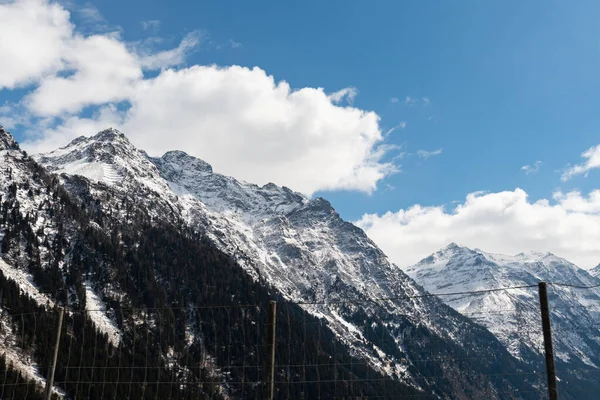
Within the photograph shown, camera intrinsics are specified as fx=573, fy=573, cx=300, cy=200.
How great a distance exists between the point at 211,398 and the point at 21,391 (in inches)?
2683

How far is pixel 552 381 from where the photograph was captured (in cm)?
3422

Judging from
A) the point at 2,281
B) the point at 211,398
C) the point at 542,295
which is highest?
the point at 2,281

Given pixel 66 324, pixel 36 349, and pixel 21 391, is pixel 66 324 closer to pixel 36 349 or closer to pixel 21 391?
pixel 36 349

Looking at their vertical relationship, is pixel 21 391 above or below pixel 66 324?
below

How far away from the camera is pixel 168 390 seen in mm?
170375

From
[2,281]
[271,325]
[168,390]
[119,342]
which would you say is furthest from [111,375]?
[271,325]

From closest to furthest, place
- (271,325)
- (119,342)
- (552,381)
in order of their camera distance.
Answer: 1. (552,381)
2. (271,325)
3. (119,342)

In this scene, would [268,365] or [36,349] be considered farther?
[36,349]

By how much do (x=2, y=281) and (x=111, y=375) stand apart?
46.5 metres

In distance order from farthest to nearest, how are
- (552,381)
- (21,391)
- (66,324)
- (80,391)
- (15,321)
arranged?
(66,324)
(15,321)
(80,391)
(21,391)
(552,381)

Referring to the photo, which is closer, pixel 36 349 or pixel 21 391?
pixel 21 391

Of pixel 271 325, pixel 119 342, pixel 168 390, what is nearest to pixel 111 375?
pixel 168 390

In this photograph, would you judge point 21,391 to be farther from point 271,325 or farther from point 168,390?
point 271,325

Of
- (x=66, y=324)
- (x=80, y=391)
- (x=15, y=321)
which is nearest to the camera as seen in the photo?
(x=80, y=391)
